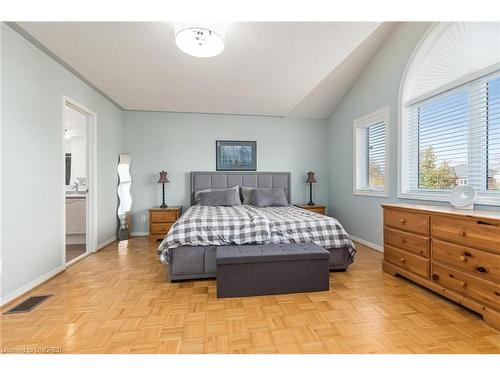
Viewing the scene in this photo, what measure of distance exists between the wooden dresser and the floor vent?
3369mm

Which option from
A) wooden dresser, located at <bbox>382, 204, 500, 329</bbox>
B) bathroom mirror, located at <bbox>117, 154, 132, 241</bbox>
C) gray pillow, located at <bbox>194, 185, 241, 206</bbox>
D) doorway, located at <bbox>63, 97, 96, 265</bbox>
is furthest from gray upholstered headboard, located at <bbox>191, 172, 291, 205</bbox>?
wooden dresser, located at <bbox>382, 204, 500, 329</bbox>

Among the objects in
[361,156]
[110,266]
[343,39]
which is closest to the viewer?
[343,39]

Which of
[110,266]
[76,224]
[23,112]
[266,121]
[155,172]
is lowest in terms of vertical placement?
[110,266]

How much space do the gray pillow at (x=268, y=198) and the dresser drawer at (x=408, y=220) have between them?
1.85 m

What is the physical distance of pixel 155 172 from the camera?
461cm

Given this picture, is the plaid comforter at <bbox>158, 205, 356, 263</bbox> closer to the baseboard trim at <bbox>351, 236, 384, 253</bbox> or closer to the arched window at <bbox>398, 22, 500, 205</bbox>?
the baseboard trim at <bbox>351, 236, 384, 253</bbox>

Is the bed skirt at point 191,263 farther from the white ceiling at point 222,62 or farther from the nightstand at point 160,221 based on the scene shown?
the white ceiling at point 222,62

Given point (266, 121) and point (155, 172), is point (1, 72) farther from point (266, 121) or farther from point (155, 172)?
point (266, 121)

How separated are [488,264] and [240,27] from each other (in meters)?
2.69

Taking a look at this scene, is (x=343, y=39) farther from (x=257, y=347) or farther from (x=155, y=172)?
(x=155, y=172)

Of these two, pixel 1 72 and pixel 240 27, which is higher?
pixel 240 27

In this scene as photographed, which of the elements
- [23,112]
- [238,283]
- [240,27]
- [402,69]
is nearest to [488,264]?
[238,283]
